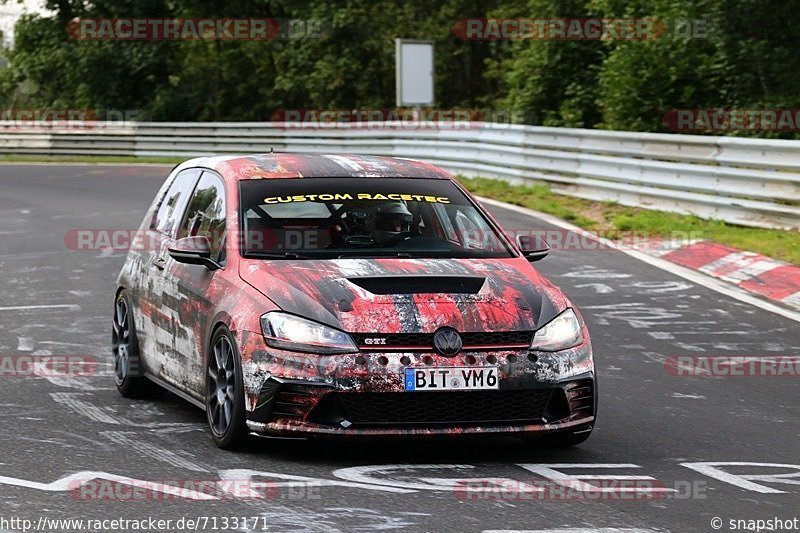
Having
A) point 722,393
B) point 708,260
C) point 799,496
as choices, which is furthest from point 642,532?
point 708,260

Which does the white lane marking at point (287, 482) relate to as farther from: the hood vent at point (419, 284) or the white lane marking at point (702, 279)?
the white lane marking at point (702, 279)

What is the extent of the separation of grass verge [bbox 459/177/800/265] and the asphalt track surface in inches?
A: 95.1

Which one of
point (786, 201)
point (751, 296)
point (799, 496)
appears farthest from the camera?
point (786, 201)

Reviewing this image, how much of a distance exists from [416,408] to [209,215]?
2.16m

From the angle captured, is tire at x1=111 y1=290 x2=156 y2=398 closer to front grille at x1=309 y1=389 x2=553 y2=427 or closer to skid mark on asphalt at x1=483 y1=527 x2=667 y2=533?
front grille at x1=309 y1=389 x2=553 y2=427

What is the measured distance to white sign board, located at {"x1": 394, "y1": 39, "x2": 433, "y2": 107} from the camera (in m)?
30.8

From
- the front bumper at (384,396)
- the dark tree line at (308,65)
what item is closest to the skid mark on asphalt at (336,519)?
the front bumper at (384,396)

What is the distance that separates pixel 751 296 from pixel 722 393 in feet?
13.9

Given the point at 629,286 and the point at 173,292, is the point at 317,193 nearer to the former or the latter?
the point at 173,292

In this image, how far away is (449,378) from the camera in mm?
7000

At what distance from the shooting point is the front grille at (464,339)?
22.9 ft

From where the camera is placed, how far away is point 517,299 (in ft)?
24.2

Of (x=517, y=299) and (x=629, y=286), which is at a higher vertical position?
(x=517, y=299)

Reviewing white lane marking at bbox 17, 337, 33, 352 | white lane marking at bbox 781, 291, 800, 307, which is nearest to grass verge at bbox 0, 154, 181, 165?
white lane marking at bbox 781, 291, 800, 307
